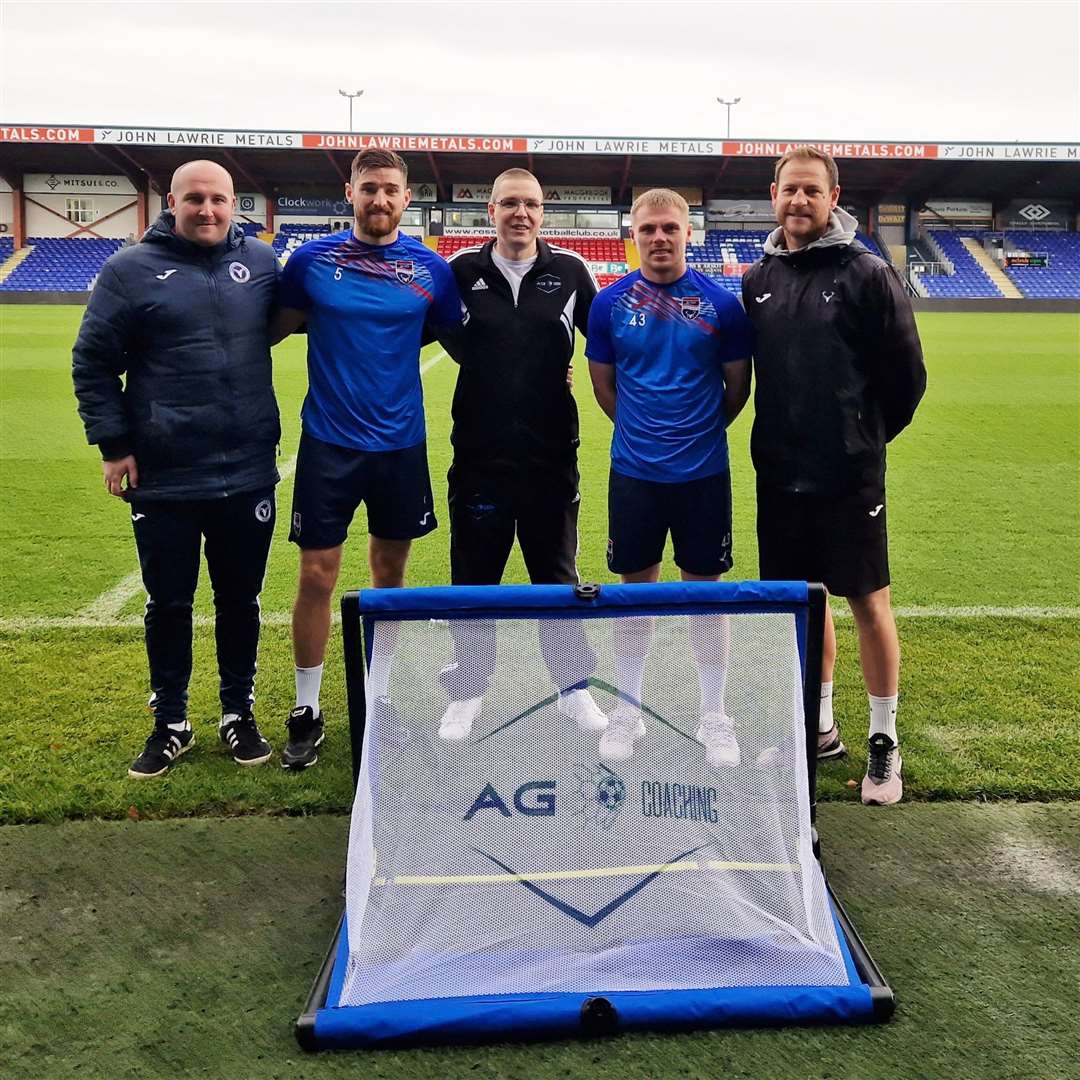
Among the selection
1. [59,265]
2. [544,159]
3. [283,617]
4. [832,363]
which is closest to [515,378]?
[832,363]

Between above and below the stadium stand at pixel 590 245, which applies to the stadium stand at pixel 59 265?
below

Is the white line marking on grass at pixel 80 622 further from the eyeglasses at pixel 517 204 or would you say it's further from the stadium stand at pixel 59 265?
A: the stadium stand at pixel 59 265

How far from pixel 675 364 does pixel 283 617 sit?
8.49 feet

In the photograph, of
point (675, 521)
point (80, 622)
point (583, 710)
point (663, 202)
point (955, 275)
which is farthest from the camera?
point (955, 275)

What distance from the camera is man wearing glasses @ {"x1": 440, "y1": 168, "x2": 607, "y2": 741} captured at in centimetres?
338

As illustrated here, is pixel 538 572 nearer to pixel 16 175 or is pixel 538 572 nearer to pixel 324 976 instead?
pixel 324 976

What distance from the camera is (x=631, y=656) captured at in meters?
2.22

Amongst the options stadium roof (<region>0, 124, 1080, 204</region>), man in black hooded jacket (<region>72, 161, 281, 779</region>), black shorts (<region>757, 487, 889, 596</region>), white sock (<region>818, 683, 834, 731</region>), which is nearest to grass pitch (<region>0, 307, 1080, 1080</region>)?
white sock (<region>818, 683, 834, 731</region>)

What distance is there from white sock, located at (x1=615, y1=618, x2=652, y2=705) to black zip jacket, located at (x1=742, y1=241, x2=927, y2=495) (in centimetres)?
113

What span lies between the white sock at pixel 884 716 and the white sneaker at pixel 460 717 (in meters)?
1.53

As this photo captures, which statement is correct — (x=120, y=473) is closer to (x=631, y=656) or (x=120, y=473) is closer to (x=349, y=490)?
(x=349, y=490)

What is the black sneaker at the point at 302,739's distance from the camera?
3350 mm

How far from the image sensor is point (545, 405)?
3.41 m

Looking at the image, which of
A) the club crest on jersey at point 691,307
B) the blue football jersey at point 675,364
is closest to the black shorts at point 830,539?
the blue football jersey at point 675,364
